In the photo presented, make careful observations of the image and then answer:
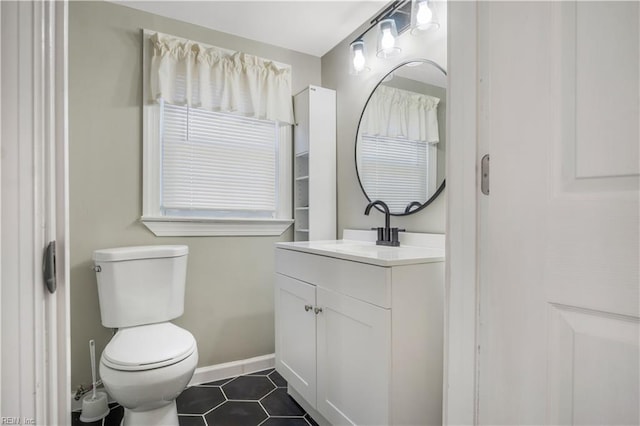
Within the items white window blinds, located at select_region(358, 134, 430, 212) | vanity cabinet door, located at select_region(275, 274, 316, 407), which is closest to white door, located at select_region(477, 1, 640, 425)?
vanity cabinet door, located at select_region(275, 274, 316, 407)

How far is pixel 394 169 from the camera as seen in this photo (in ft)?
6.37

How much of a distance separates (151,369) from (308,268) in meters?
0.77

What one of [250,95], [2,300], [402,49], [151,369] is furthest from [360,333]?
[250,95]

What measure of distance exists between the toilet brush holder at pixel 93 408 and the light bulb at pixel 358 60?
2281 mm

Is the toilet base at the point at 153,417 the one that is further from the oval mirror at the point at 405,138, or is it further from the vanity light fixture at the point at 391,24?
the vanity light fixture at the point at 391,24

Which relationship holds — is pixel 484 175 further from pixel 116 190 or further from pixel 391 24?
pixel 116 190

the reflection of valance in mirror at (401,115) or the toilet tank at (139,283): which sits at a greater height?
the reflection of valance in mirror at (401,115)

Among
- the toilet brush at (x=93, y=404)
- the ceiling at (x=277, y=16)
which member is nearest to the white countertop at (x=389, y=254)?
the toilet brush at (x=93, y=404)

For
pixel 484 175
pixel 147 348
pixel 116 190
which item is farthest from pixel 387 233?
pixel 116 190

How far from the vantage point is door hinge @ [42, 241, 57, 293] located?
506 millimetres

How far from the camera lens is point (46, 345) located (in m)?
0.51

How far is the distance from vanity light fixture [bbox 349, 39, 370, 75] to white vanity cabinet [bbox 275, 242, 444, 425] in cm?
119

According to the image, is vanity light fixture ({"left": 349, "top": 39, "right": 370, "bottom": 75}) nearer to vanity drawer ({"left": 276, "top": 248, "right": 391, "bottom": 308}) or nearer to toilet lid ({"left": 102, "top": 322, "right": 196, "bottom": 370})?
vanity drawer ({"left": 276, "top": 248, "right": 391, "bottom": 308})

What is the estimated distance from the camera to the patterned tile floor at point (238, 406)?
1.70m
